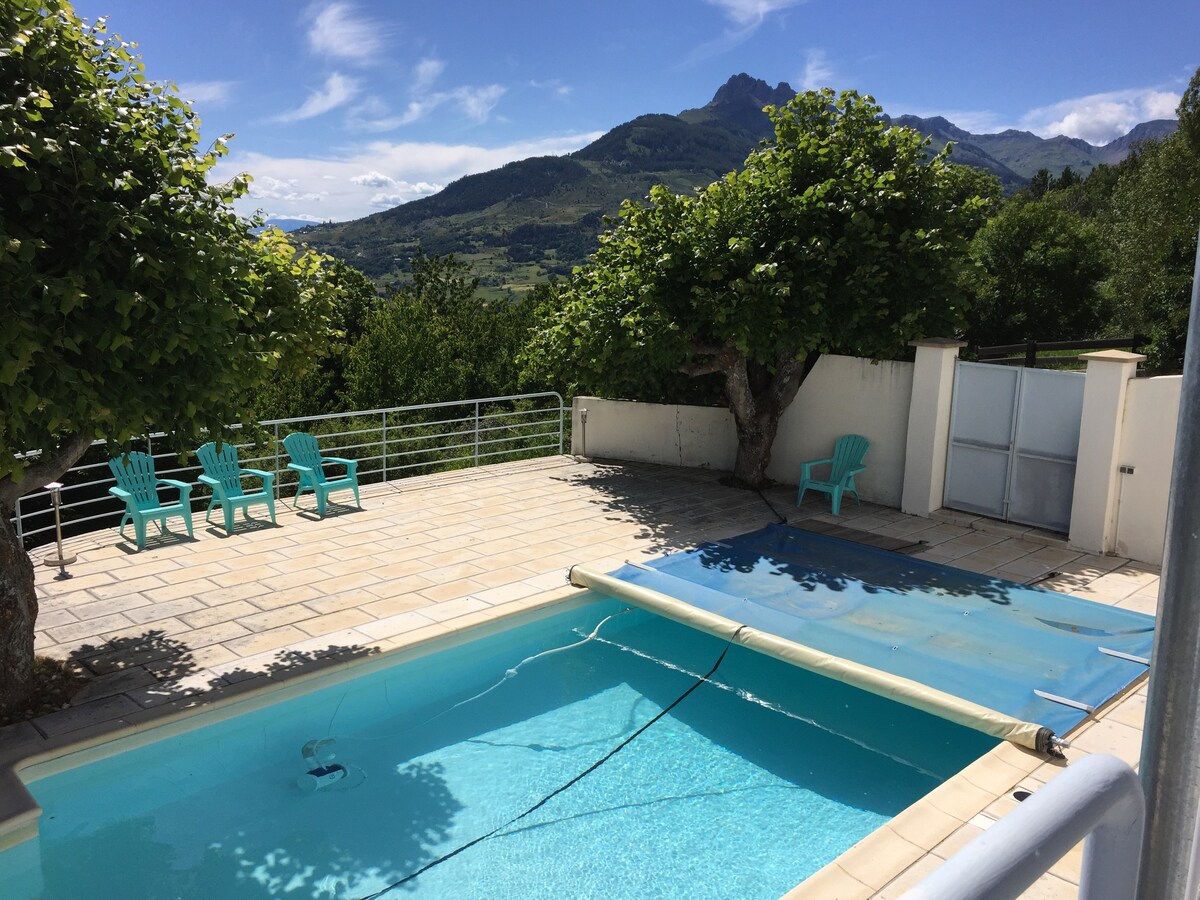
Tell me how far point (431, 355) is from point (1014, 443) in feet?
65.6

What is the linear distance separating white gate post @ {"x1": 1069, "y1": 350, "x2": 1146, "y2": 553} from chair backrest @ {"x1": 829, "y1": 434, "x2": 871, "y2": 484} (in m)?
2.70

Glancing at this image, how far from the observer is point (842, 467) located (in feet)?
38.5

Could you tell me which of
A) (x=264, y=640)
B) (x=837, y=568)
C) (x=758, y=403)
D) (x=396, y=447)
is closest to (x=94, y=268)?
(x=264, y=640)

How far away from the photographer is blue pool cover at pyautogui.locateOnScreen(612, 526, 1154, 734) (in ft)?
20.5

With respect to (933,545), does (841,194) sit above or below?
above

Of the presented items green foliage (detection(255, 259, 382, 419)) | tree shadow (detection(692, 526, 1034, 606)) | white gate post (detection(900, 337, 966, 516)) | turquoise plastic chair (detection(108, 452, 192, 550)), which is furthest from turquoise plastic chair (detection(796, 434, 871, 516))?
green foliage (detection(255, 259, 382, 419))

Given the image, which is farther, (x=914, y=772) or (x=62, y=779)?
(x=914, y=772)

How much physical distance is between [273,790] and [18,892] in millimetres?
1410

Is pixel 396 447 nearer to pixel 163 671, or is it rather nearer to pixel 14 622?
pixel 163 671

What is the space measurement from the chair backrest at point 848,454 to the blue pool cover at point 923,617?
6.88 feet

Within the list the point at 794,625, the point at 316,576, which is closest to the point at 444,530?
the point at 316,576

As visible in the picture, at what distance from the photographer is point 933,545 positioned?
9844 millimetres

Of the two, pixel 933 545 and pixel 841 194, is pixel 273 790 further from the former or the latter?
pixel 841 194

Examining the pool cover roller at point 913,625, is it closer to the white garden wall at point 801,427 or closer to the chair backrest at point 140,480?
the white garden wall at point 801,427
